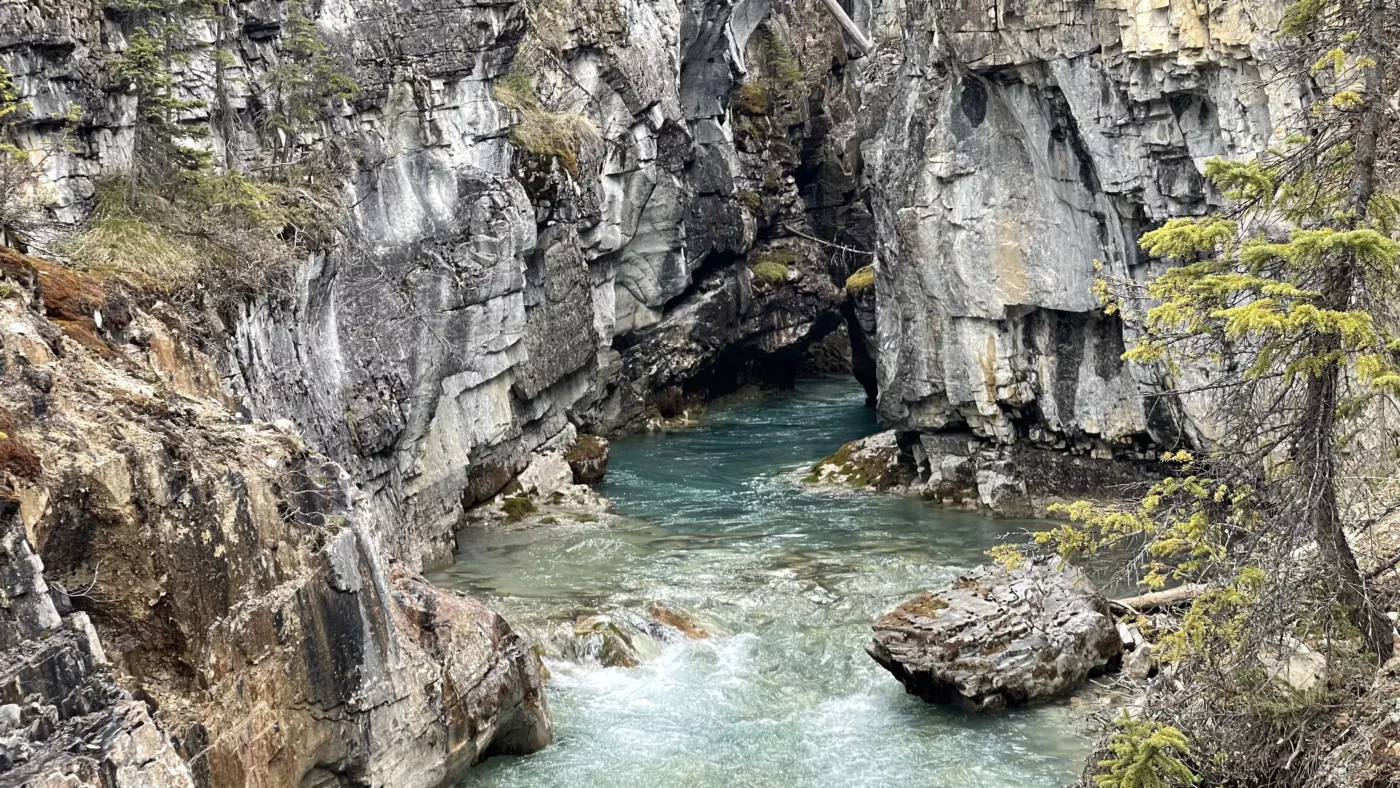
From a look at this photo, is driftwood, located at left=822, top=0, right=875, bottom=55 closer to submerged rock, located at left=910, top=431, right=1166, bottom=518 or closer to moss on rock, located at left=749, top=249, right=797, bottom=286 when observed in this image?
moss on rock, located at left=749, top=249, right=797, bottom=286

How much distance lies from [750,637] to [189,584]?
10.2 metres

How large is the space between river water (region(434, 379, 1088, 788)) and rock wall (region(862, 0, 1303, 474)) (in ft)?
10.7

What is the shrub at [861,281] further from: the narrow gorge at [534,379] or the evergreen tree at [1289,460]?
the evergreen tree at [1289,460]

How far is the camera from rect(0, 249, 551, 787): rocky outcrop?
31.9 ft

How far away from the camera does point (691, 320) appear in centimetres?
4109

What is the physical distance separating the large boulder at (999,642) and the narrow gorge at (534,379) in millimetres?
331

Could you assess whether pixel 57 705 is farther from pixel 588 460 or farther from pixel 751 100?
pixel 751 100

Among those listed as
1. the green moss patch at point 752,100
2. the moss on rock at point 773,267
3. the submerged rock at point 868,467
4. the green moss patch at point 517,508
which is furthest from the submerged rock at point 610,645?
the green moss patch at point 752,100

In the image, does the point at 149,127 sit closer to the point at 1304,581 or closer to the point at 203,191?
the point at 203,191

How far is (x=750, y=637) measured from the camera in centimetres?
2000

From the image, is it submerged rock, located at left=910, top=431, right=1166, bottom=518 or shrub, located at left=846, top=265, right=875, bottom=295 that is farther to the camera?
shrub, located at left=846, top=265, right=875, bottom=295

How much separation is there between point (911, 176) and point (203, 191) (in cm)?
1642

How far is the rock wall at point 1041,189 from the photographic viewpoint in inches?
878

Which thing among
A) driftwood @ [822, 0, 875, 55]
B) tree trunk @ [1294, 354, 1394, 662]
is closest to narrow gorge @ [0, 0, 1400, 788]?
tree trunk @ [1294, 354, 1394, 662]
